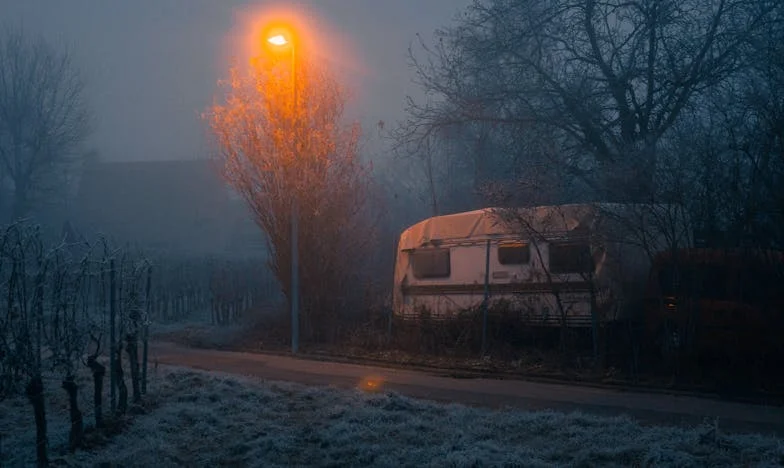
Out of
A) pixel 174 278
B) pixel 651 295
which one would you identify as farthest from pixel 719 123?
pixel 174 278

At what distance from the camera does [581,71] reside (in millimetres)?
18344

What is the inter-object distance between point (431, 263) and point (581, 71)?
605 centimetres

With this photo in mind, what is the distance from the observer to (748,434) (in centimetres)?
806

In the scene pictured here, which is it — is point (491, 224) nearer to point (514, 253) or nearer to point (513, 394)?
point (514, 253)

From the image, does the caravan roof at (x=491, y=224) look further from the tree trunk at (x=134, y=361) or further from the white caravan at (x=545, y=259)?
the tree trunk at (x=134, y=361)

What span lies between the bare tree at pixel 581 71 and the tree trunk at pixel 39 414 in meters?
12.8

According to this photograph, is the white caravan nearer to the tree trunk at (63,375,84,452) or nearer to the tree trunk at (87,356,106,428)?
the tree trunk at (87,356,106,428)

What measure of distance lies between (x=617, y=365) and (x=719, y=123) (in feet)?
15.4

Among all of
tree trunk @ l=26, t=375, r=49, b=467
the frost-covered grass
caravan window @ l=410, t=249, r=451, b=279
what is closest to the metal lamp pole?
caravan window @ l=410, t=249, r=451, b=279

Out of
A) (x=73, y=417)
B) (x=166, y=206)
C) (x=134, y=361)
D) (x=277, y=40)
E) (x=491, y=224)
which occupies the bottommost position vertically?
(x=73, y=417)

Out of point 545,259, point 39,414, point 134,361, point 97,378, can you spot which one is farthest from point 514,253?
point 39,414

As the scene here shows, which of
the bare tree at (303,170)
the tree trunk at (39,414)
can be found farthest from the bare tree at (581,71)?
the tree trunk at (39,414)

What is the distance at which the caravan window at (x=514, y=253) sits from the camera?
49.9 feet

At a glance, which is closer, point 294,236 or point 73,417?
point 73,417
